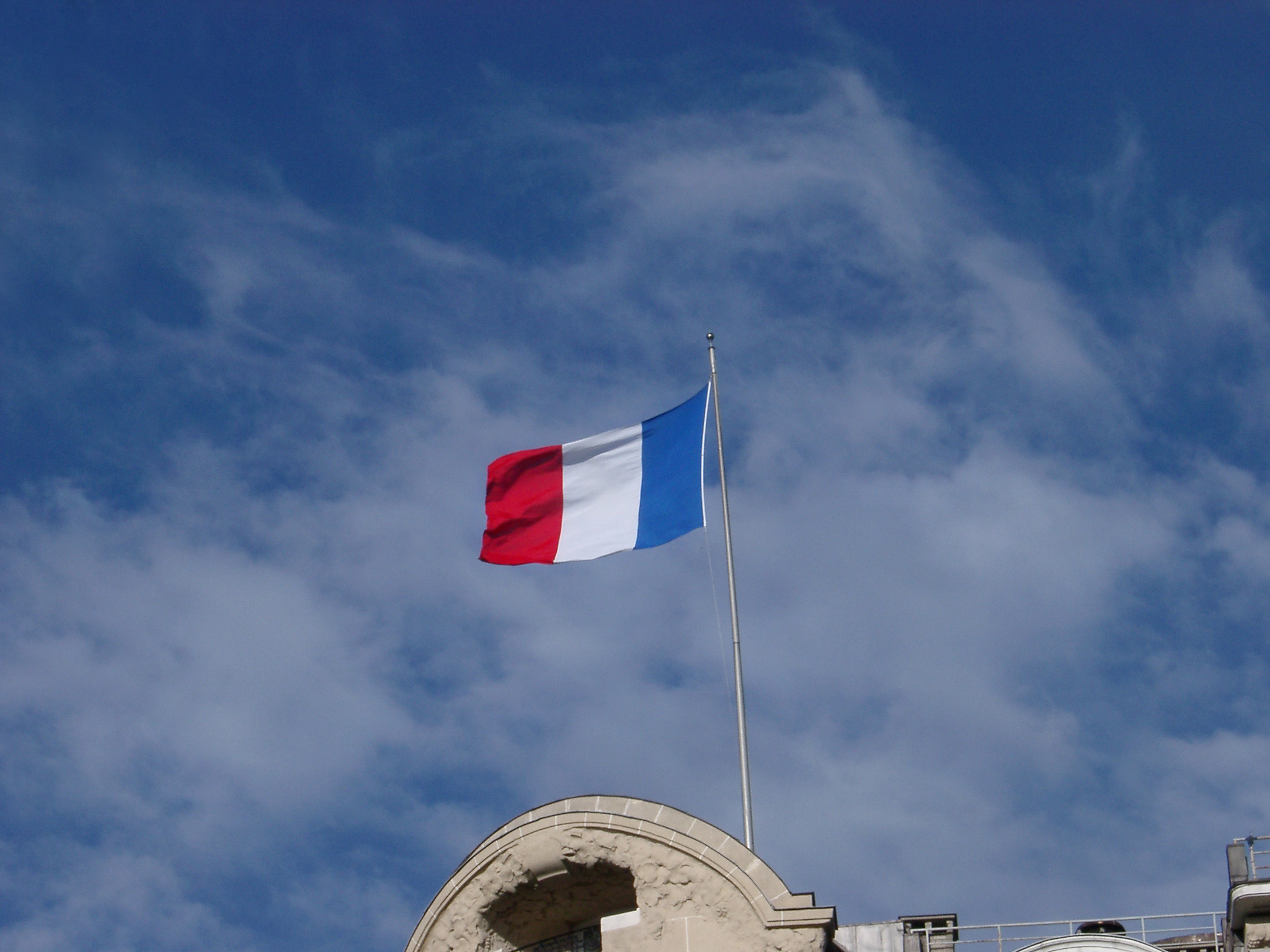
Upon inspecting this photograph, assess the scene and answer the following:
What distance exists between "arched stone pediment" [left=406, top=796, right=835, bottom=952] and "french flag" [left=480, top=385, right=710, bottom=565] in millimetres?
6383

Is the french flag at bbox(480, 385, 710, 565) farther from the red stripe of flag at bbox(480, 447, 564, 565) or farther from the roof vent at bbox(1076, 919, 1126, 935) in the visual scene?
the roof vent at bbox(1076, 919, 1126, 935)

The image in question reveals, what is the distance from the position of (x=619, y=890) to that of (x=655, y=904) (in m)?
1.05

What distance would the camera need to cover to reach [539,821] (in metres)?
25.8

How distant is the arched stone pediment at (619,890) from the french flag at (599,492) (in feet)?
20.9

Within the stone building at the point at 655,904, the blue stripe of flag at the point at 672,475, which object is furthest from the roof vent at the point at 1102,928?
the blue stripe of flag at the point at 672,475

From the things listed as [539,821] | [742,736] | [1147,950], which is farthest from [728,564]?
[1147,950]

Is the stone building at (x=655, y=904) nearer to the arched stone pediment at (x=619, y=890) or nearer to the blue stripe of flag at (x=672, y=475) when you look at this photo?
the arched stone pediment at (x=619, y=890)

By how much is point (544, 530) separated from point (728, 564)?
383 centimetres

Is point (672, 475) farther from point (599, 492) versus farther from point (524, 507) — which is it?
point (524, 507)

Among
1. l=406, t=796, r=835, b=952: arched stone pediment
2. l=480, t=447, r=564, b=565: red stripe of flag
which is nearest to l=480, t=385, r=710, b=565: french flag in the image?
l=480, t=447, r=564, b=565: red stripe of flag

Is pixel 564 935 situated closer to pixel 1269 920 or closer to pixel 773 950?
pixel 773 950

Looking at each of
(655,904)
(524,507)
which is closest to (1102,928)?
(655,904)

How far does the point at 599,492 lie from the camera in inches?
1251

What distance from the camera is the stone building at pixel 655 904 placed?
23.9 m
